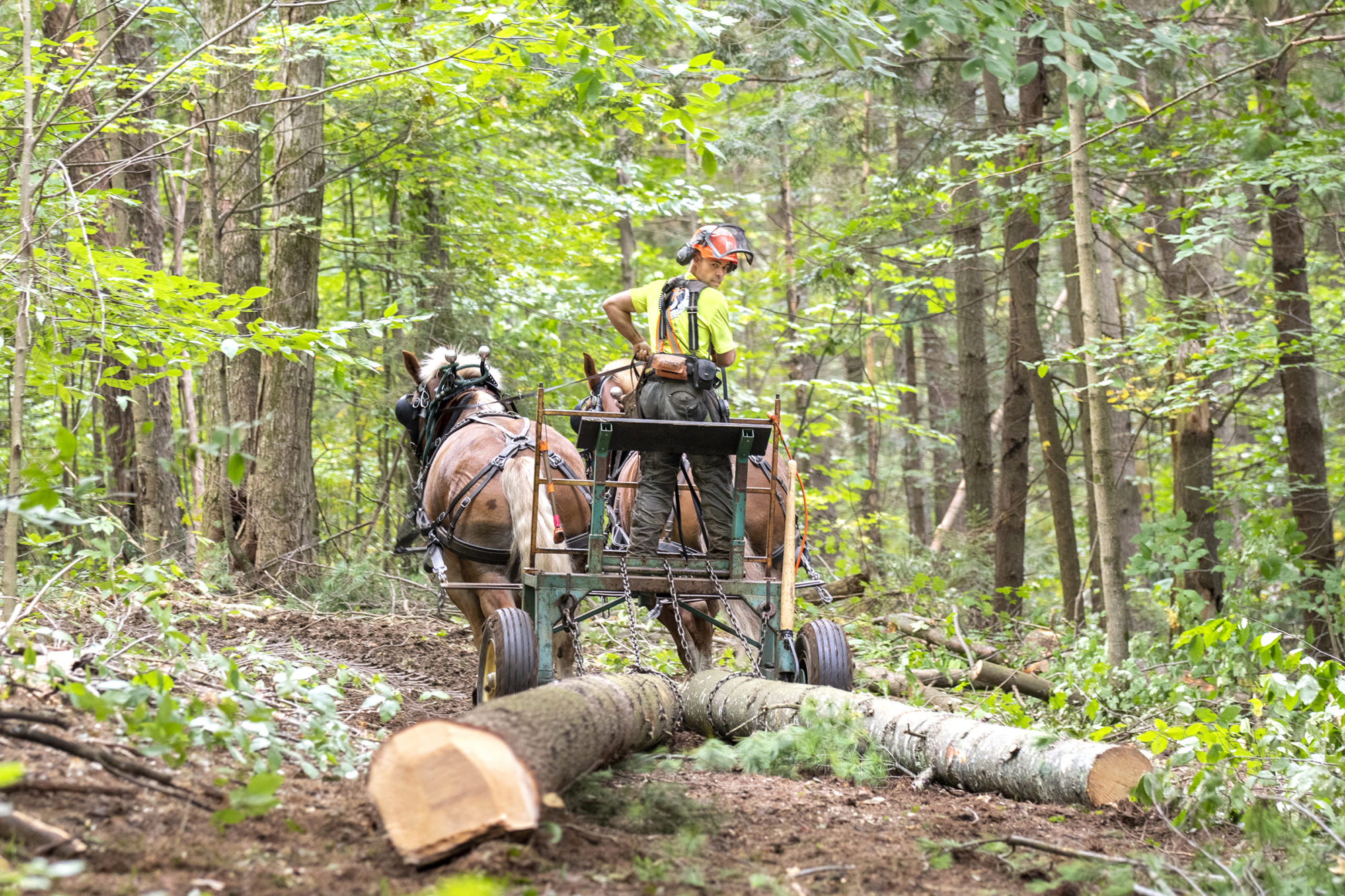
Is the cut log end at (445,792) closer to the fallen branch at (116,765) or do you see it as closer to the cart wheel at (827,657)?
the fallen branch at (116,765)

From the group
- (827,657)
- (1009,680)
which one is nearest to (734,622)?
(827,657)

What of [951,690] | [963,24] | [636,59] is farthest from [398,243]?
[963,24]

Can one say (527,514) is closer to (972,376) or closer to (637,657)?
(637,657)

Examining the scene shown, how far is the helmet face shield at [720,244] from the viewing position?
619 centimetres

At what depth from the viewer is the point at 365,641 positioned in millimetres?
8727

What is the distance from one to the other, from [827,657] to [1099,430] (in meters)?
4.12

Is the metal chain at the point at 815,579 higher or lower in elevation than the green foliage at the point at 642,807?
higher

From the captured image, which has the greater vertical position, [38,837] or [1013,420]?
[1013,420]

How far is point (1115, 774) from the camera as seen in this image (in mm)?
4328

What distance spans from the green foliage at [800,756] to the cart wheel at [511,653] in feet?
3.64

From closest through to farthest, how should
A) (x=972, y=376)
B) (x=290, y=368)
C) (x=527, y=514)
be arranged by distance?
(x=527, y=514), (x=290, y=368), (x=972, y=376)

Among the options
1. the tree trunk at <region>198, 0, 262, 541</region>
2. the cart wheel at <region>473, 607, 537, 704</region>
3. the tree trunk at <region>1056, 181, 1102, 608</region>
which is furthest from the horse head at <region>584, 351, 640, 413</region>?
the tree trunk at <region>1056, 181, 1102, 608</region>

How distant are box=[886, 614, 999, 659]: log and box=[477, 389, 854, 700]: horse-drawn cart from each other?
3.25m

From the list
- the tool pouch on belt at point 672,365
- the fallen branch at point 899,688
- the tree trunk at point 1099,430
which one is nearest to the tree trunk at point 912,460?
the tree trunk at point 1099,430
